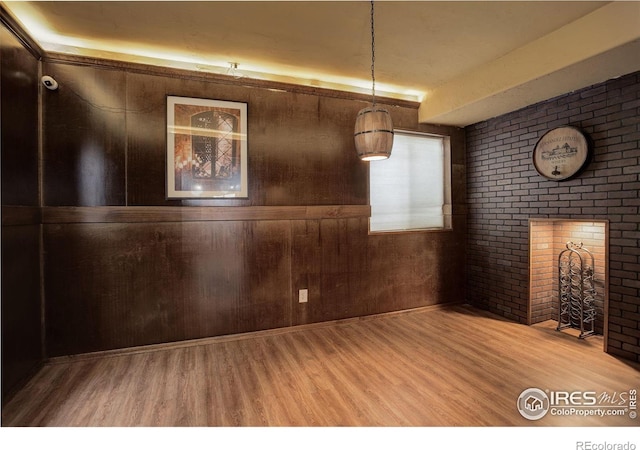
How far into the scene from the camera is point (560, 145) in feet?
9.78

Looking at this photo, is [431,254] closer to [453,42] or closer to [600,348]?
[600,348]

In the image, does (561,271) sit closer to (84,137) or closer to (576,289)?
(576,289)

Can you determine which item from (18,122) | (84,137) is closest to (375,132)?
(84,137)

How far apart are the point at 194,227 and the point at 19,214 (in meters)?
1.19

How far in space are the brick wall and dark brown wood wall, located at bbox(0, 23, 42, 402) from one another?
4.48 metres

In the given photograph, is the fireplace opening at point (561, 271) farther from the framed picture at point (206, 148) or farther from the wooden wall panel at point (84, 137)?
the wooden wall panel at point (84, 137)

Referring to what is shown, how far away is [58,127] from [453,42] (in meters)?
3.34

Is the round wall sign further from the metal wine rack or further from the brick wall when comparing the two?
the metal wine rack

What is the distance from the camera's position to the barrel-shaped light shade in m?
2.21

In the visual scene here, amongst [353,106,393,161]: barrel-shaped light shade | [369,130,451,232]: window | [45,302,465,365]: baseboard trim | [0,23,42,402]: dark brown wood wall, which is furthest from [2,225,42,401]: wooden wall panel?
[369,130,451,232]: window

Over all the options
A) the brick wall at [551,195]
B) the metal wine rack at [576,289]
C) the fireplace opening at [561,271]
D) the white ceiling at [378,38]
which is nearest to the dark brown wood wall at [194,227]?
the white ceiling at [378,38]

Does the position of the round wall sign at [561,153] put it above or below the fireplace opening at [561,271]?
above

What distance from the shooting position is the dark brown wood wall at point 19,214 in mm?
2016
